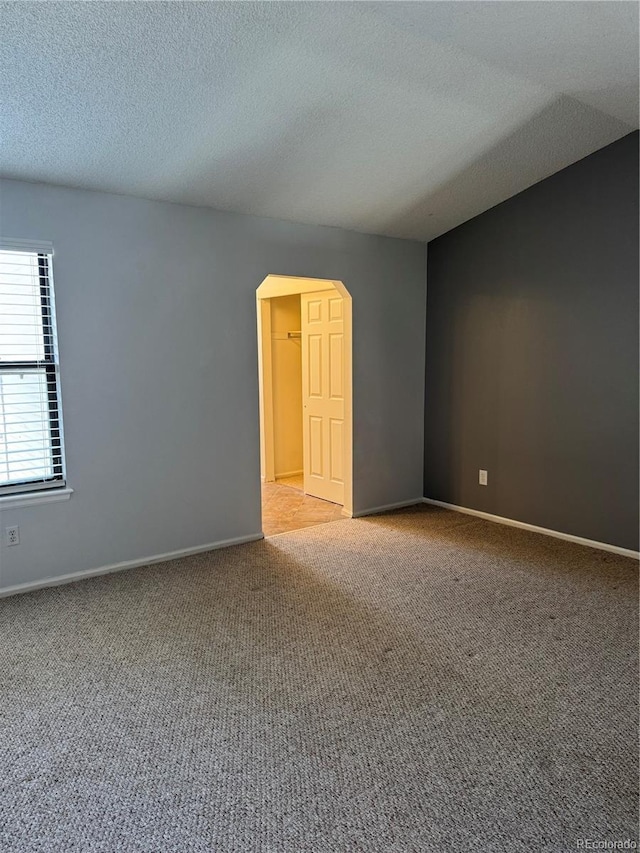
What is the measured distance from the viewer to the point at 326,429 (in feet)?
17.2

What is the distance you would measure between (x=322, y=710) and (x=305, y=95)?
281cm

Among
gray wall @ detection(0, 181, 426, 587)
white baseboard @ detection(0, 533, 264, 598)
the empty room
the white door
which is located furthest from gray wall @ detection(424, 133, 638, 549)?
white baseboard @ detection(0, 533, 264, 598)

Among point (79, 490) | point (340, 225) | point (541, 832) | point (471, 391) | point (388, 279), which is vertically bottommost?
point (541, 832)

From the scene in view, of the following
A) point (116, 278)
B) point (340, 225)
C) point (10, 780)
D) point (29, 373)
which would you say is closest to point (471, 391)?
point (340, 225)

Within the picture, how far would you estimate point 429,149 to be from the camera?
338 cm

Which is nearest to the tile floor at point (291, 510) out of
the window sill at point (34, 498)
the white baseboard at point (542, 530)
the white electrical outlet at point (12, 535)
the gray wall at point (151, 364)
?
the gray wall at point (151, 364)

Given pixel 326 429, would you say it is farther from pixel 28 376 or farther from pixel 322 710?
pixel 322 710

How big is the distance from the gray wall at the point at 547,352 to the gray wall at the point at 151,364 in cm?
108

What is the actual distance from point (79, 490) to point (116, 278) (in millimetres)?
1343

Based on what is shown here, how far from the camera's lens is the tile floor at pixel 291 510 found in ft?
15.2

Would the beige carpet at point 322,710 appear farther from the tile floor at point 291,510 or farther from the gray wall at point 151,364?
Result: the tile floor at point 291,510

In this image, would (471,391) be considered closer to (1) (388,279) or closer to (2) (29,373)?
(1) (388,279)

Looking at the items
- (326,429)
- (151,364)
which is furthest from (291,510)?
(151,364)

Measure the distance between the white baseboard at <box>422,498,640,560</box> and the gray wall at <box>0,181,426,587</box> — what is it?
1841 millimetres
